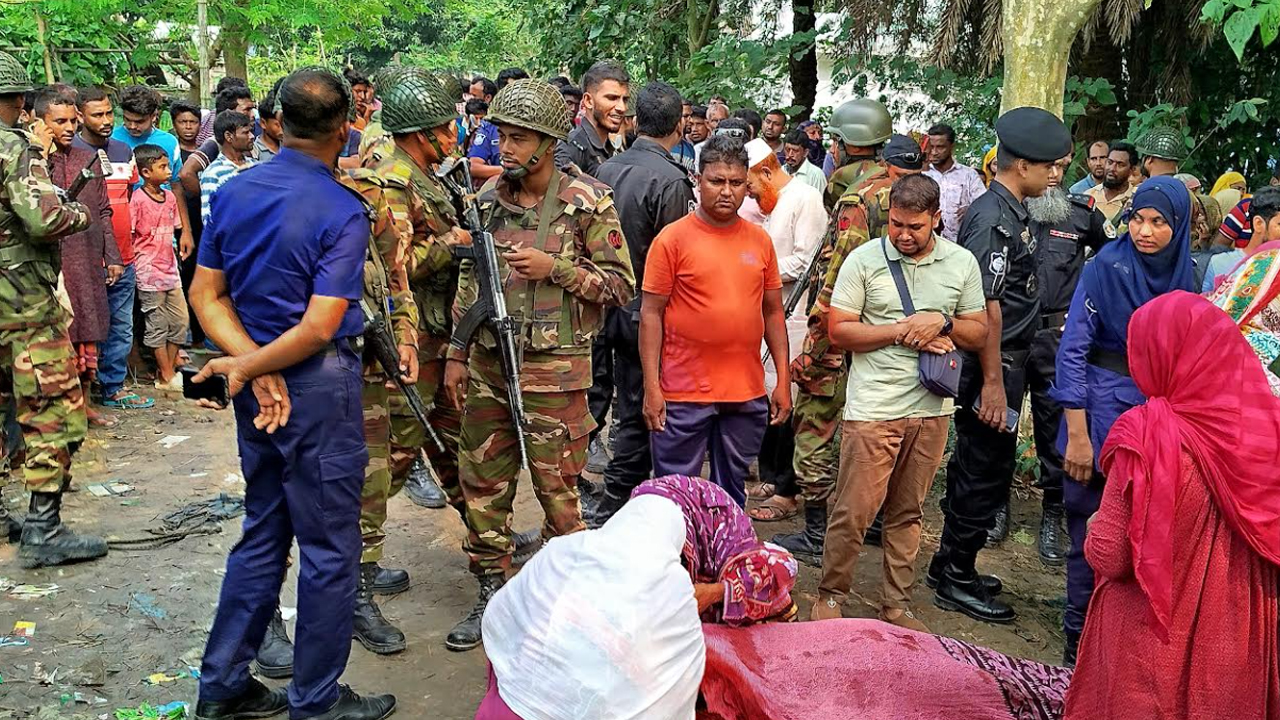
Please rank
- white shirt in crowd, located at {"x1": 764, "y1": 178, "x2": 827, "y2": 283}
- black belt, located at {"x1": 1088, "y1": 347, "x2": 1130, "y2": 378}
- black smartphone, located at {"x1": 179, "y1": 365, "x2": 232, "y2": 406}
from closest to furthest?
black smartphone, located at {"x1": 179, "y1": 365, "x2": 232, "y2": 406}
black belt, located at {"x1": 1088, "y1": 347, "x2": 1130, "y2": 378}
white shirt in crowd, located at {"x1": 764, "y1": 178, "x2": 827, "y2": 283}

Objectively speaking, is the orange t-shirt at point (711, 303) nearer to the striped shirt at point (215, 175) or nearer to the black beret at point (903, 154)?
the black beret at point (903, 154)

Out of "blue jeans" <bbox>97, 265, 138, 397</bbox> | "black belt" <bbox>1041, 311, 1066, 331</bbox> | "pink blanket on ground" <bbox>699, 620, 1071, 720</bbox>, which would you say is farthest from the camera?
"blue jeans" <bbox>97, 265, 138, 397</bbox>

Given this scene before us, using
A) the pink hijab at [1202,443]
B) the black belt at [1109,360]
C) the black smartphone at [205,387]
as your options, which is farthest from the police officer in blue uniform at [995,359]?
the black smartphone at [205,387]

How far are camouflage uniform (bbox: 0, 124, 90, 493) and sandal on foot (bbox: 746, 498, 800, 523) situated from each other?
138 inches

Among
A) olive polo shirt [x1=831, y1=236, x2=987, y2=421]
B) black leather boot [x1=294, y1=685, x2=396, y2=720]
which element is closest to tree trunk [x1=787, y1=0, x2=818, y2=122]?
olive polo shirt [x1=831, y1=236, x2=987, y2=421]

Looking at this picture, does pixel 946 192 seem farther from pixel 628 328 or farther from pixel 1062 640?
pixel 1062 640

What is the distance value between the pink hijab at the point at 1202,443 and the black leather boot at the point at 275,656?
2979 mm

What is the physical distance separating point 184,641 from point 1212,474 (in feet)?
12.3

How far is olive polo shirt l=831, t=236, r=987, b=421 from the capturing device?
428 cm

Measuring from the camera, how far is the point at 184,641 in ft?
14.2

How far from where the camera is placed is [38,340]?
4.96 m

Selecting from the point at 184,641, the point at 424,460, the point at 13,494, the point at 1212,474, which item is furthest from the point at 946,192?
the point at 13,494

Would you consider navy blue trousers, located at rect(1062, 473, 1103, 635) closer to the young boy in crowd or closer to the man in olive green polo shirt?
the man in olive green polo shirt

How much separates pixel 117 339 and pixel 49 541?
3174 millimetres
